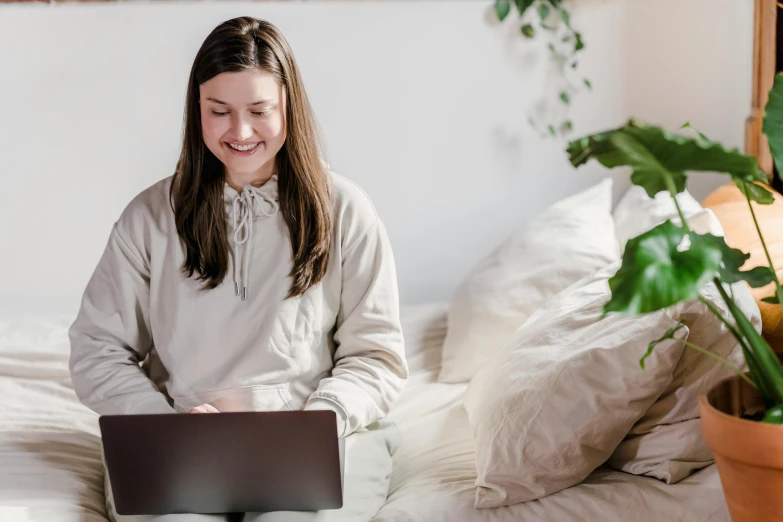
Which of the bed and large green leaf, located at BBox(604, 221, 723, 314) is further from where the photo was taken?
the bed

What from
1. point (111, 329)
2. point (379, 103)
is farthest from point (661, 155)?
point (379, 103)

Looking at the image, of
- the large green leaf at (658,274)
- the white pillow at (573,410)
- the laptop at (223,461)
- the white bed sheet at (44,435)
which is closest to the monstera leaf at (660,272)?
the large green leaf at (658,274)

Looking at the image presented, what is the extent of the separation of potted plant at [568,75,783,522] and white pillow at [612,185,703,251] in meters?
0.70

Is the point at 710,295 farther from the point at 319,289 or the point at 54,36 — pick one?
the point at 54,36

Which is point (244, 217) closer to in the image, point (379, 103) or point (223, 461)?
point (223, 461)

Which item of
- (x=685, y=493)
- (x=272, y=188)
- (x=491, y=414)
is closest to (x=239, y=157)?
(x=272, y=188)

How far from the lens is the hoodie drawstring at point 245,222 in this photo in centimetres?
155

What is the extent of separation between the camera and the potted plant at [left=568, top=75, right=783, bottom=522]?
93 cm

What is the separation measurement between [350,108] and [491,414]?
1.27 meters

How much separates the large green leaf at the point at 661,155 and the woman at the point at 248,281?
63 cm

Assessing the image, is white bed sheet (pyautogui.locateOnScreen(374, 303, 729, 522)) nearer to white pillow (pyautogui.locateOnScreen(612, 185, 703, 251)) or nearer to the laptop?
the laptop

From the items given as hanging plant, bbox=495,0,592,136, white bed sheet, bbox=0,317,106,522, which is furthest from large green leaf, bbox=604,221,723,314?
hanging plant, bbox=495,0,592,136

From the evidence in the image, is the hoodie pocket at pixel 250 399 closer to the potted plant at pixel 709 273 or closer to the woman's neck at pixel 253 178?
the woman's neck at pixel 253 178

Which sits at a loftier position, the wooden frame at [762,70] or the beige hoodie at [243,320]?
the wooden frame at [762,70]
